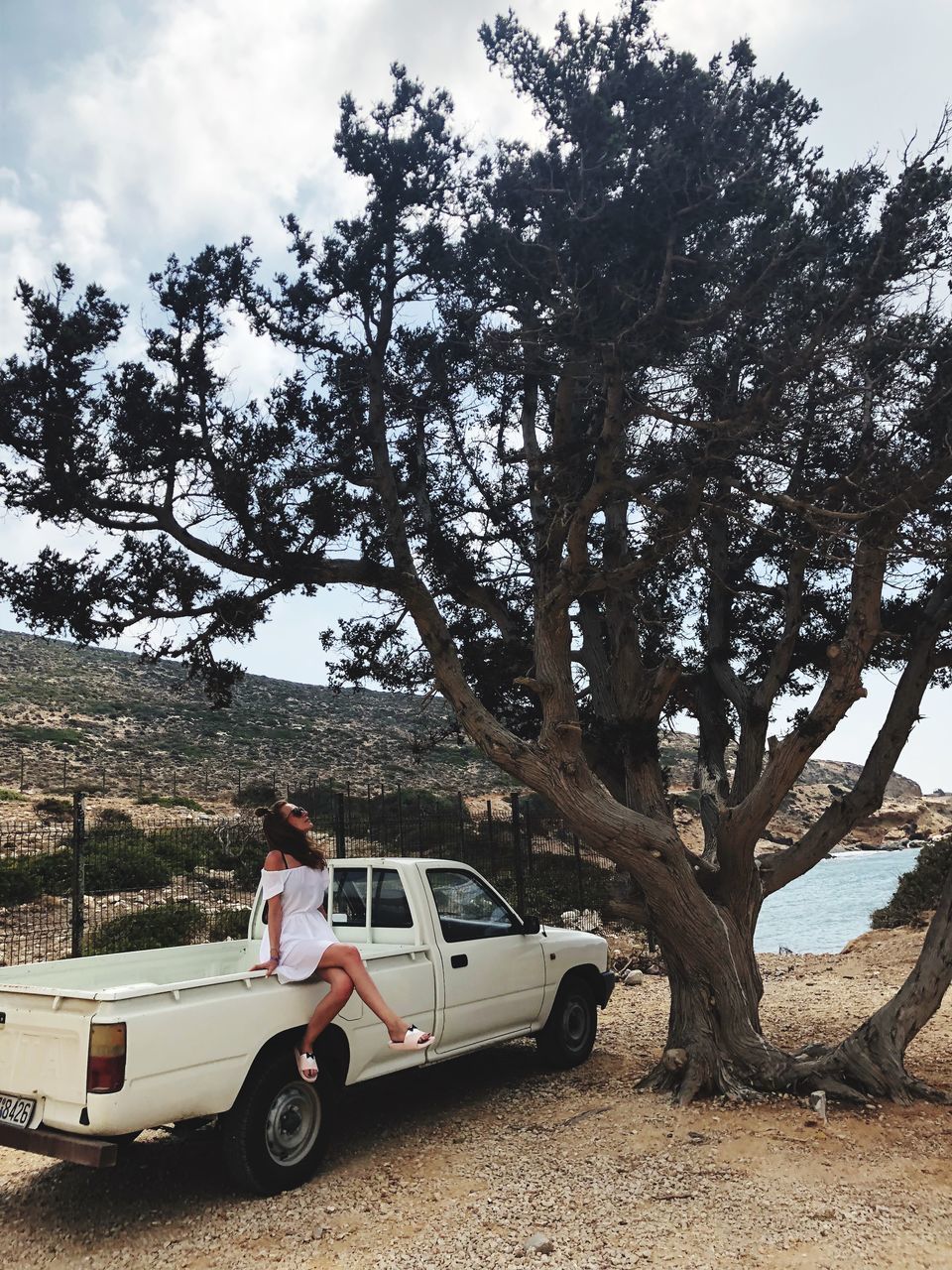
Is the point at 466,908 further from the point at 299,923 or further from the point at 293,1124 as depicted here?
the point at 293,1124

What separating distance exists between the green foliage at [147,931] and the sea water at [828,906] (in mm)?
10335

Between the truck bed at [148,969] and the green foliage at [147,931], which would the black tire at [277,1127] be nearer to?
the truck bed at [148,969]

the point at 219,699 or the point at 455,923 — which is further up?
the point at 219,699

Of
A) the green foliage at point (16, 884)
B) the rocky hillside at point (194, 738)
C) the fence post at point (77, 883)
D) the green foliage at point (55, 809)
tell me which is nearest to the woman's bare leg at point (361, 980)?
the fence post at point (77, 883)

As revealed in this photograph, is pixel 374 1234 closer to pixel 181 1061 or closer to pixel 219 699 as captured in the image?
pixel 181 1061

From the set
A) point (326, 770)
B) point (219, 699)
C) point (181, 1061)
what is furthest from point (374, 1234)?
point (326, 770)

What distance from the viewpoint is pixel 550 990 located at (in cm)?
859

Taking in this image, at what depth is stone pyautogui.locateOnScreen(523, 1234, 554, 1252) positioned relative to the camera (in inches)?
196

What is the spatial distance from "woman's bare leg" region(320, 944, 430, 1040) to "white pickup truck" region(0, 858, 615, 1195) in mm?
240

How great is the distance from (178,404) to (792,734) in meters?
6.32

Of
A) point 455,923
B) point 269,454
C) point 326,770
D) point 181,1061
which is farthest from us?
point 326,770

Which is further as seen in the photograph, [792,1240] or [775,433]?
[775,433]

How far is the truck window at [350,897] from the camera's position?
7859 millimetres

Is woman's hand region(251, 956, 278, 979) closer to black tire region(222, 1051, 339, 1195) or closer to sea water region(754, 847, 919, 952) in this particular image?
black tire region(222, 1051, 339, 1195)
